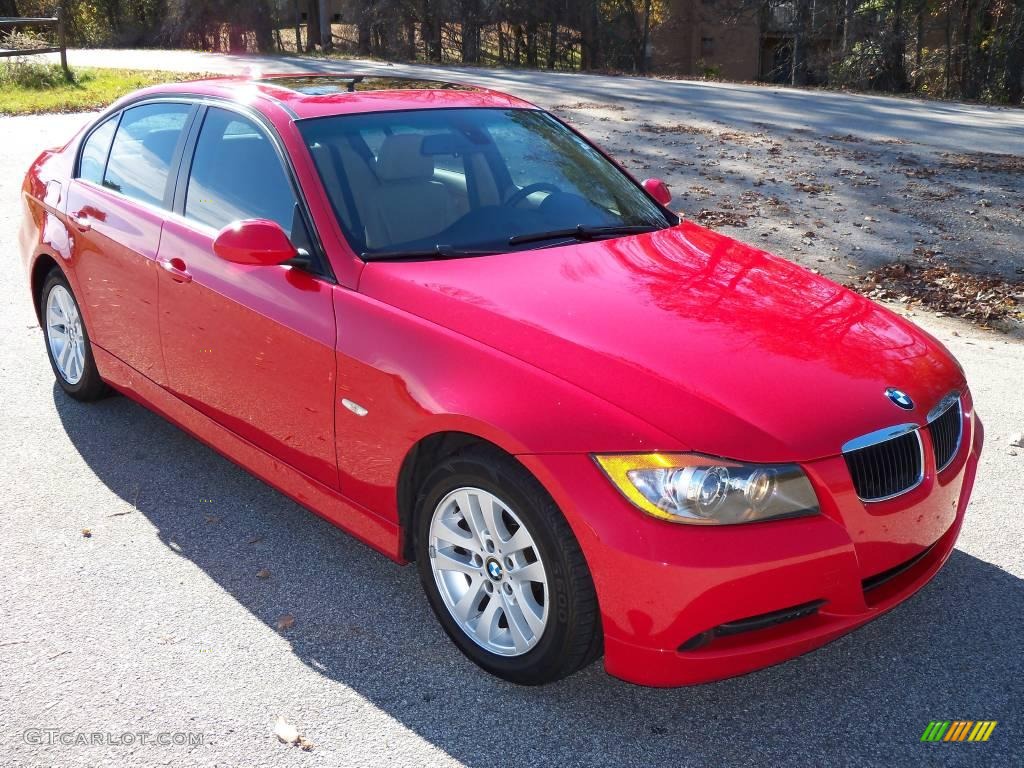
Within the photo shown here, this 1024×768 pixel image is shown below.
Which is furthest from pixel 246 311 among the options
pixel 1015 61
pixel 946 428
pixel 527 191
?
pixel 1015 61

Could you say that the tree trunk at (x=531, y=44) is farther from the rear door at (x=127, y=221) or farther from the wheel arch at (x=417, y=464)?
the wheel arch at (x=417, y=464)

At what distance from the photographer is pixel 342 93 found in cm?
426

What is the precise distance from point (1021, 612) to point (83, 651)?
3.25m

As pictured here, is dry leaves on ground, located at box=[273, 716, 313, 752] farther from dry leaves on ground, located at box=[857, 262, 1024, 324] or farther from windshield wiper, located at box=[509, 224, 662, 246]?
dry leaves on ground, located at box=[857, 262, 1024, 324]

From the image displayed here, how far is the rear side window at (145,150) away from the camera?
445 cm

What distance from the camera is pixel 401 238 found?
3.65 m

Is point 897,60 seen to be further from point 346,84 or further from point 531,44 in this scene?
point 346,84

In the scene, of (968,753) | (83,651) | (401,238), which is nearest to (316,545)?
(83,651)

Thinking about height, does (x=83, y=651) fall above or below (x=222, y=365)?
below

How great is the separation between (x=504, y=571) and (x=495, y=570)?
0.15 ft

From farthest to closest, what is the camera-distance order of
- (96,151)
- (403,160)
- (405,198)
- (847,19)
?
(847,19)
(96,151)
(403,160)
(405,198)

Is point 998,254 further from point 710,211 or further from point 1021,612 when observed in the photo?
point 1021,612

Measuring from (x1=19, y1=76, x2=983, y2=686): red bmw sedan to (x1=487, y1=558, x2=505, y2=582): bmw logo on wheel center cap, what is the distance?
0.03 feet

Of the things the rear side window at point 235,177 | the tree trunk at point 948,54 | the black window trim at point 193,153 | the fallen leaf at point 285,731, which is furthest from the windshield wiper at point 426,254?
the tree trunk at point 948,54
